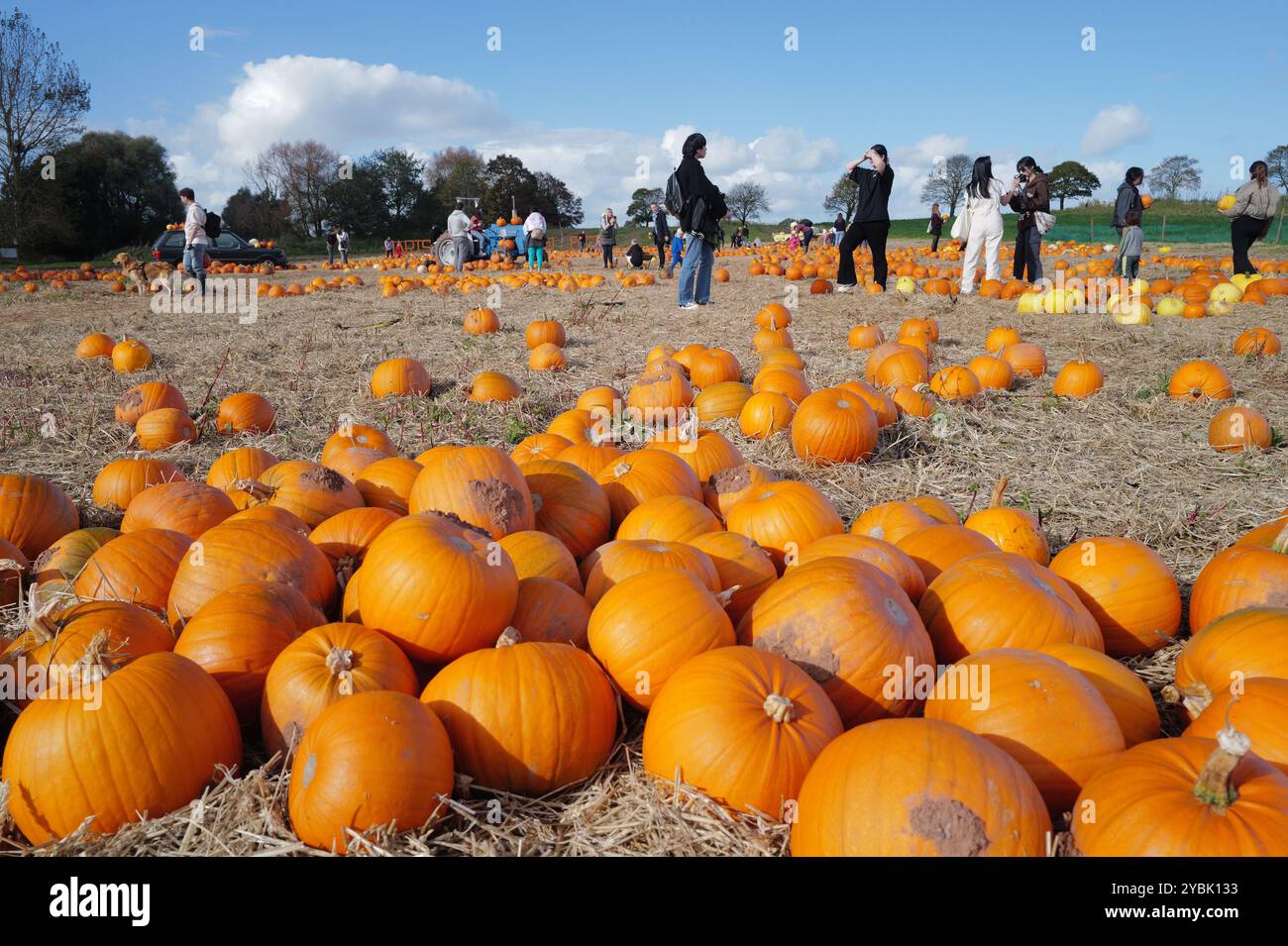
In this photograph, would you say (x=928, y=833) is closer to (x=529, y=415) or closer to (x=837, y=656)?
(x=837, y=656)

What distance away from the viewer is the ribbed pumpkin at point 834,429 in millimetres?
4508

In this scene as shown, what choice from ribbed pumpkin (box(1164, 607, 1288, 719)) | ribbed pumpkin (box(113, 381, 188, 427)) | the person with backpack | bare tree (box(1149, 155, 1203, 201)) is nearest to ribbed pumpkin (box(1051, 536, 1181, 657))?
ribbed pumpkin (box(1164, 607, 1288, 719))

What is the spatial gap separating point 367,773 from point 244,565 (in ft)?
3.76

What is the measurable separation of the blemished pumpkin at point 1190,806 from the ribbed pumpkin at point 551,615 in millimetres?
1457

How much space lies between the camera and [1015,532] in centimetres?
321

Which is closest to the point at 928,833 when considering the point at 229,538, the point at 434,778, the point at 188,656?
the point at 434,778

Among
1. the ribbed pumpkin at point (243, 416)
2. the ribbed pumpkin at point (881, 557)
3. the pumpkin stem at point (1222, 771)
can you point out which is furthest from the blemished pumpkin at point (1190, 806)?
Result: the ribbed pumpkin at point (243, 416)

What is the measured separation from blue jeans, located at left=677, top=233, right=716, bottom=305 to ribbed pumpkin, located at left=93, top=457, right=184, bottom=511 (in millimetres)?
8480

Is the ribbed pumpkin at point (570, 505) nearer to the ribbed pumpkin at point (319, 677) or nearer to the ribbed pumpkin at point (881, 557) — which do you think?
the ribbed pumpkin at point (881, 557)

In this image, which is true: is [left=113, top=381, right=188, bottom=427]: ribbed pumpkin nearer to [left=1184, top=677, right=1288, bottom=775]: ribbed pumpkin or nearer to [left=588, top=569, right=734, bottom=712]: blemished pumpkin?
[left=588, top=569, right=734, bottom=712]: blemished pumpkin

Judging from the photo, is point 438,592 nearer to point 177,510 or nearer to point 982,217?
point 177,510

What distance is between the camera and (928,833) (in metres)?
1.57
